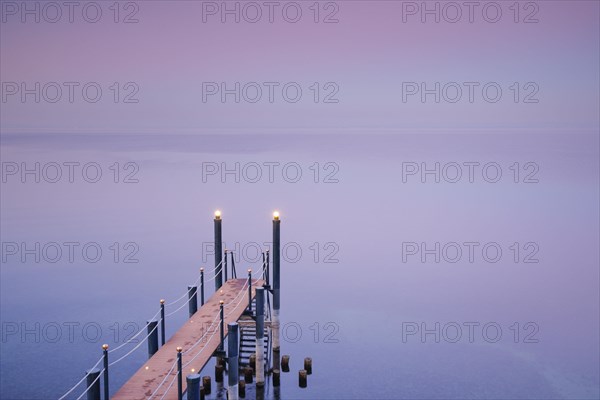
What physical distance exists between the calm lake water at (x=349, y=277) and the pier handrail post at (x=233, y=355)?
14.3ft

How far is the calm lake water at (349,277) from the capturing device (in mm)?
22297

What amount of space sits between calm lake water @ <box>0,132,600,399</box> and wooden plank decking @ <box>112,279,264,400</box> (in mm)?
3630

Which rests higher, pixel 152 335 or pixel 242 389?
pixel 152 335

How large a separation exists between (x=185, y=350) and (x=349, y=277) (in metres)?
19.5

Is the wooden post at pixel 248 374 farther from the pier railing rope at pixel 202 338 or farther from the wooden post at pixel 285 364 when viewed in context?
the pier railing rope at pixel 202 338

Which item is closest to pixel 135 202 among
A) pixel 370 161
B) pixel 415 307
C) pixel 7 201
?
pixel 7 201

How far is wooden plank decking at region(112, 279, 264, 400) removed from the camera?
534 inches

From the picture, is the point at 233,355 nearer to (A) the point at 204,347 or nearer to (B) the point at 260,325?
(A) the point at 204,347

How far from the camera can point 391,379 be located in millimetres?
21859

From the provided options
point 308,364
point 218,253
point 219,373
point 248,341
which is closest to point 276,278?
point 218,253

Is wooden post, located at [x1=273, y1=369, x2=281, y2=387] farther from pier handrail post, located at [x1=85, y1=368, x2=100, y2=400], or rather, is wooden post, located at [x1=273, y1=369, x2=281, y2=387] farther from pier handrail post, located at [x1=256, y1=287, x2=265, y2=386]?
pier handrail post, located at [x1=85, y1=368, x2=100, y2=400]

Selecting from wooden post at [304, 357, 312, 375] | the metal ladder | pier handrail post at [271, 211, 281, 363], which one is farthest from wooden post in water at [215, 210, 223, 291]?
wooden post at [304, 357, 312, 375]

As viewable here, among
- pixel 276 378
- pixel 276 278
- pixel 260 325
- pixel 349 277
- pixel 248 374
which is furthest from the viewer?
pixel 349 277

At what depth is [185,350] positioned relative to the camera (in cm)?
1566
